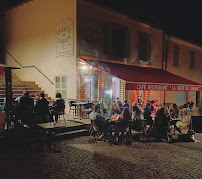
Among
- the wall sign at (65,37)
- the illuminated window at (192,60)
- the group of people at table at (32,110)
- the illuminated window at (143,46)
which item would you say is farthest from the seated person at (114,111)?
the illuminated window at (192,60)

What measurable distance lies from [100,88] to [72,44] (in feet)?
10.2

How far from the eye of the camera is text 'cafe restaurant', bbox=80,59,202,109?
29.2ft

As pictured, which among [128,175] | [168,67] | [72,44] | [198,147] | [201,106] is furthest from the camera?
[168,67]

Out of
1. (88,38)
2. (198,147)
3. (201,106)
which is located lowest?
(198,147)

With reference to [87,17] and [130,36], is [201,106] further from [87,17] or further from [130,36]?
[87,17]

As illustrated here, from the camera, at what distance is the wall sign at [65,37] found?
404 inches

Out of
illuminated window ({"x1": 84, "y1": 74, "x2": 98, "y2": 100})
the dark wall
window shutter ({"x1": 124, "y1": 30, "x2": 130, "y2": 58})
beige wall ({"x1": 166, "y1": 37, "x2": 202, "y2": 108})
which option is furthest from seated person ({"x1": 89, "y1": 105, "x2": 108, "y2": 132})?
beige wall ({"x1": 166, "y1": 37, "x2": 202, "y2": 108})

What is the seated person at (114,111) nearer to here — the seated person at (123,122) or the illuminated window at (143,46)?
the seated person at (123,122)

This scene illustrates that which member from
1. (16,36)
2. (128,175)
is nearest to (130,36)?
(16,36)

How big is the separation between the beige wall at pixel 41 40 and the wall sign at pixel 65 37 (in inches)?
5.0

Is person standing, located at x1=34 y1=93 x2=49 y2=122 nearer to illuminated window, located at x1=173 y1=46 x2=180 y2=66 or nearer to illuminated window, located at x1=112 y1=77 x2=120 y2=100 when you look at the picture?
illuminated window, located at x1=112 y1=77 x2=120 y2=100

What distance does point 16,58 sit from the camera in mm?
13766

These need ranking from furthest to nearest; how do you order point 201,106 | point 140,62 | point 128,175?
point 140,62 → point 201,106 → point 128,175

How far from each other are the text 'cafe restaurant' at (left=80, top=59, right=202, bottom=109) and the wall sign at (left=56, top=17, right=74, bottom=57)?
3.89ft
